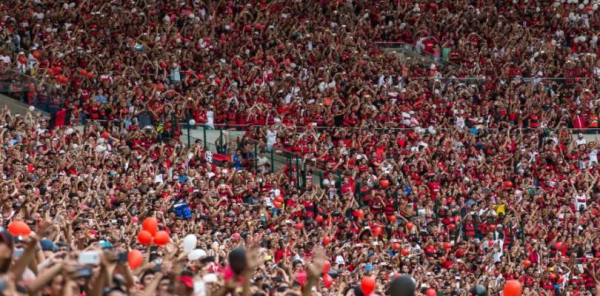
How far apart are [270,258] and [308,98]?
12651 mm

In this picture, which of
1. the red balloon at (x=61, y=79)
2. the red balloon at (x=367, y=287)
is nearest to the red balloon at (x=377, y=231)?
the red balloon at (x=61, y=79)

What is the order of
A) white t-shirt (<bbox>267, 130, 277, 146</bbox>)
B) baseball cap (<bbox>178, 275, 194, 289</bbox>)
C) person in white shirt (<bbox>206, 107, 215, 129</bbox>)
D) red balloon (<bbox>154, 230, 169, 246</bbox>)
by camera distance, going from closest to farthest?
baseball cap (<bbox>178, 275, 194, 289</bbox>), red balloon (<bbox>154, 230, 169, 246</bbox>), white t-shirt (<bbox>267, 130, 277, 146</bbox>), person in white shirt (<bbox>206, 107, 215, 129</bbox>)

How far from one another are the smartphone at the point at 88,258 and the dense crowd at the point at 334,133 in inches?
245

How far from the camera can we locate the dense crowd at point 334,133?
23.0 m

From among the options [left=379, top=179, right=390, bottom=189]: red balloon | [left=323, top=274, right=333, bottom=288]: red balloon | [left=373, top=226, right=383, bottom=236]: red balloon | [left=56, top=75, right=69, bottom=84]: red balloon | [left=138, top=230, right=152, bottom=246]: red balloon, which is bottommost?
[left=373, top=226, right=383, bottom=236]: red balloon

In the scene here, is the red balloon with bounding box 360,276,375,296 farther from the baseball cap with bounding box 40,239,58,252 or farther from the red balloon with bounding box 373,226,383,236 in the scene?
the red balloon with bounding box 373,226,383,236

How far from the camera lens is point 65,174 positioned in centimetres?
2259

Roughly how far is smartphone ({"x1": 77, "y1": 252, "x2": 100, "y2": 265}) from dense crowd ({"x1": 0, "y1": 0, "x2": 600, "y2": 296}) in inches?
245

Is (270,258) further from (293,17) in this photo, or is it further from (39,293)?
(293,17)

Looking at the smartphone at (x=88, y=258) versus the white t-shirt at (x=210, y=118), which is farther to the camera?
the white t-shirt at (x=210, y=118)

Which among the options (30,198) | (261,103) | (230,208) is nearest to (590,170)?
(261,103)

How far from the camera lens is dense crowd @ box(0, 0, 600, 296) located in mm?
23000

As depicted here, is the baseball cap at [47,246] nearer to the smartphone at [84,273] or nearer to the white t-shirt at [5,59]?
the smartphone at [84,273]

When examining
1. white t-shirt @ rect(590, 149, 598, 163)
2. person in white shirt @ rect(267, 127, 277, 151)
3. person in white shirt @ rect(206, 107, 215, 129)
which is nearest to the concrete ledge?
person in white shirt @ rect(206, 107, 215, 129)
